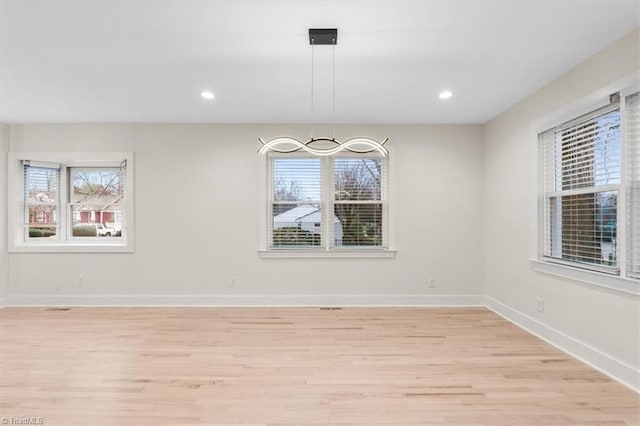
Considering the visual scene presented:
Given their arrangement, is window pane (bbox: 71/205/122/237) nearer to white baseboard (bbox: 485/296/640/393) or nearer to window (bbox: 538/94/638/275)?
white baseboard (bbox: 485/296/640/393)

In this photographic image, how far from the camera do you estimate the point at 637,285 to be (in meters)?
2.42

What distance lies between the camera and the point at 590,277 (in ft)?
9.36

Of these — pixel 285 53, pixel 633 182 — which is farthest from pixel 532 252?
pixel 285 53

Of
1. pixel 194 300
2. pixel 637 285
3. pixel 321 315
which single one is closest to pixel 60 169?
pixel 194 300

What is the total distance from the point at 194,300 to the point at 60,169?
9.14 ft

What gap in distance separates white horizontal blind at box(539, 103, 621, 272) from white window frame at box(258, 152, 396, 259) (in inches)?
71.8

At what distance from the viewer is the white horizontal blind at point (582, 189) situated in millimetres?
2719

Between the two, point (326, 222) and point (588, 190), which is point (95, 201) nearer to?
point (326, 222)

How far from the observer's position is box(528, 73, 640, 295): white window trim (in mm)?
2513

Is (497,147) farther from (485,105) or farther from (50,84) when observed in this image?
(50,84)

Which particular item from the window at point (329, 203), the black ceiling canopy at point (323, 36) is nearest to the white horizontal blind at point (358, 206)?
the window at point (329, 203)

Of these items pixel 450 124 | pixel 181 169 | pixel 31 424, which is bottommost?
pixel 31 424

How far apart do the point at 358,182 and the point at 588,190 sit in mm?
2626

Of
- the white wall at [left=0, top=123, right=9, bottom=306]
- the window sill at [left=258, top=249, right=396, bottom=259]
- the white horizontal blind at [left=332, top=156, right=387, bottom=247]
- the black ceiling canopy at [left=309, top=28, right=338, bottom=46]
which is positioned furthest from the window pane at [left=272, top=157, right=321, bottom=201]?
the white wall at [left=0, top=123, right=9, bottom=306]
